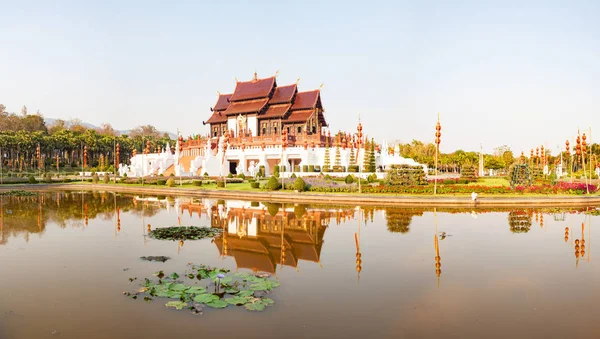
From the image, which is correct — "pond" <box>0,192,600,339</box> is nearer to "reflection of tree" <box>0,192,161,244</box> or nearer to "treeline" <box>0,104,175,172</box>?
"reflection of tree" <box>0,192,161,244</box>

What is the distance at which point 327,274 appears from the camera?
432 inches

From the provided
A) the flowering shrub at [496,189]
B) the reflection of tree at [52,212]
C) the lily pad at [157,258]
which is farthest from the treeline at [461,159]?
the lily pad at [157,258]

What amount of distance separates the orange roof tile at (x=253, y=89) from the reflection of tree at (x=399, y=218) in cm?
4458

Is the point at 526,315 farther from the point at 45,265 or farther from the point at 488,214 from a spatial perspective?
the point at 488,214

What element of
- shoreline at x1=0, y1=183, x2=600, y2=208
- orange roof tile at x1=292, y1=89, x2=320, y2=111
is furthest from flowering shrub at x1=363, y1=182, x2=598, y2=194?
orange roof tile at x1=292, y1=89, x2=320, y2=111

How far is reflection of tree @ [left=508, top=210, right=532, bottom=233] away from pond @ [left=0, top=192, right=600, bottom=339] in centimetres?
10

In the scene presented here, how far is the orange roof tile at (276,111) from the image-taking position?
204 feet

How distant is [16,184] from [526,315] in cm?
5182

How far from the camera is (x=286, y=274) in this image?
431 inches

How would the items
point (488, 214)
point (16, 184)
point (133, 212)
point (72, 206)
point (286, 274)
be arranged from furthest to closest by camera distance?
point (16, 184), point (72, 206), point (133, 212), point (488, 214), point (286, 274)

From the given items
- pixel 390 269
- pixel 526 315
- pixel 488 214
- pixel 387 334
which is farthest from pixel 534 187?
pixel 387 334

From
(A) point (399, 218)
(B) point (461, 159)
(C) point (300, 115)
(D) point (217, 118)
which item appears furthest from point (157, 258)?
(B) point (461, 159)

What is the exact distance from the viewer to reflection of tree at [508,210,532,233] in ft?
58.4

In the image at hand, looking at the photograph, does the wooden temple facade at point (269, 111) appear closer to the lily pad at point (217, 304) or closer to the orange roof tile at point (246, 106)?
the orange roof tile at point (246, 106)
